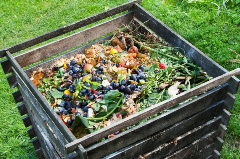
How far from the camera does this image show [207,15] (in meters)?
5.11

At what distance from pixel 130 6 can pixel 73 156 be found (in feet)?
6.32

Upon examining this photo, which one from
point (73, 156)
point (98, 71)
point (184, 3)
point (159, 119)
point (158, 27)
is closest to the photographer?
point (73, 156)

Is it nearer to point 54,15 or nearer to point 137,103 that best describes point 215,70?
point 137,103

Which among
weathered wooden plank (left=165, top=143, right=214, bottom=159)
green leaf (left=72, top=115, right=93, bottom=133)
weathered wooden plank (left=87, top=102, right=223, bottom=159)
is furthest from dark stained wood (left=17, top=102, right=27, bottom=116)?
weathered wooden plank (left=165, top=143, right=214, bottom=159)

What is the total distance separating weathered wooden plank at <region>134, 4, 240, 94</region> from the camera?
245cm

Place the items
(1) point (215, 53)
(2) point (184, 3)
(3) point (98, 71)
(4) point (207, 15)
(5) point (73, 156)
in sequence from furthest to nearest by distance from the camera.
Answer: (2) point (184, 3) < (4) point (207, 15) < (1) point (215, 53) < (3) point (98, 71) < (5) point (73, 156)

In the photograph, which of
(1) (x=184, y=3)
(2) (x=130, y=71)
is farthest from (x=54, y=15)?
(2) (x=130, y=71)

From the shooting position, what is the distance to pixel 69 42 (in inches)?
124

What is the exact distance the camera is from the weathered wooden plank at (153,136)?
2.05 metres

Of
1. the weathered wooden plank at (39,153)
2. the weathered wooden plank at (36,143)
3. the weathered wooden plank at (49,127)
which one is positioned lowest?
the weathered wooden plank at (39,153)

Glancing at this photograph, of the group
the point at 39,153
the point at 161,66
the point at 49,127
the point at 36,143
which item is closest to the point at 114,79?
the point at 161,66

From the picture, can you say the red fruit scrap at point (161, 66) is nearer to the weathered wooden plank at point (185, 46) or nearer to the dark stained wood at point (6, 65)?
the weathered wooden plank at point (185, 46)

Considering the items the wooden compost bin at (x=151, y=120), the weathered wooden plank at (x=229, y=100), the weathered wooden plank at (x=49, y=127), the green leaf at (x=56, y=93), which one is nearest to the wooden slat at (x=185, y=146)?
the wooden compost bin at (x=151, y=120)

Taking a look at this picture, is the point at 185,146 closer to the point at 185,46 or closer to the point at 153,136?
the point at 153,136
